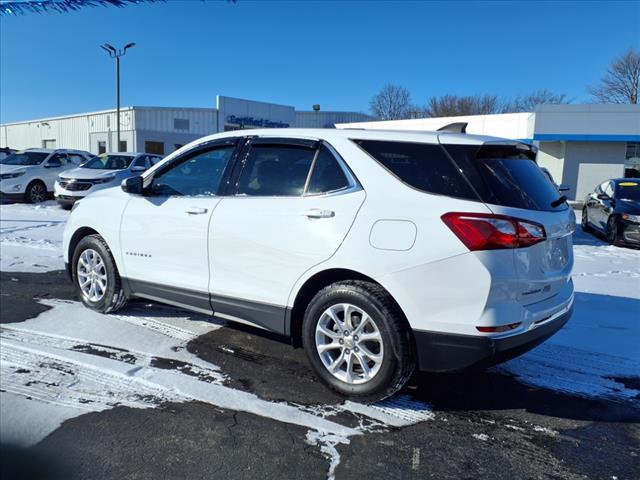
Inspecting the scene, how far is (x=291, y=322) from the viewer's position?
11.4ft

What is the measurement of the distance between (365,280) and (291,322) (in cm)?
68

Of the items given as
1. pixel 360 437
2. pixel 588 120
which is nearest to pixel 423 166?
pixel 360 437

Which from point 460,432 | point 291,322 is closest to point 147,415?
point 291,322

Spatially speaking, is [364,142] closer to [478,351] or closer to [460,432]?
[478,351]

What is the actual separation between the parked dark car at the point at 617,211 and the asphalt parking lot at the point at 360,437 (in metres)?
7.29

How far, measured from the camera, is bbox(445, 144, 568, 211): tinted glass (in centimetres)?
288

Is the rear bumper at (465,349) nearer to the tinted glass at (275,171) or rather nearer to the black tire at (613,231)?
the tinted glass at (275,171)

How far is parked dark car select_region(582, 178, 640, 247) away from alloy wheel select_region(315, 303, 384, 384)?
348 inches

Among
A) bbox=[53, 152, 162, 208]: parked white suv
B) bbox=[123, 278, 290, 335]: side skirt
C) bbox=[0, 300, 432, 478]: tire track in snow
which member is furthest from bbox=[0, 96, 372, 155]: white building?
bbox=[0, 300, 432, 478]: tire track in snow

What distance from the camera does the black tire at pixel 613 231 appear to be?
998cm

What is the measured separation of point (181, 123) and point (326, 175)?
133 ft

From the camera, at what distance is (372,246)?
301cm

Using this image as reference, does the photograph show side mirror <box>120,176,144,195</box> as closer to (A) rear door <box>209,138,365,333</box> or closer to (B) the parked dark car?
(A) rear door <box>209,138,365,333</box>

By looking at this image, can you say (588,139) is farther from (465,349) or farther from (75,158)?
(465,349)
